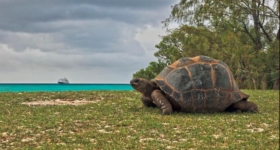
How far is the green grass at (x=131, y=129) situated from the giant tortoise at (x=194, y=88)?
0.34 m

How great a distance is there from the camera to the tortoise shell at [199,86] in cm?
990

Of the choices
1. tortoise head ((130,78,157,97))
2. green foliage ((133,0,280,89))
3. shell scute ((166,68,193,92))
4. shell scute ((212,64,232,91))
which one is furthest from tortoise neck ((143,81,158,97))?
green foliage ((133,0,280,89))

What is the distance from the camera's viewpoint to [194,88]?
32.4ft

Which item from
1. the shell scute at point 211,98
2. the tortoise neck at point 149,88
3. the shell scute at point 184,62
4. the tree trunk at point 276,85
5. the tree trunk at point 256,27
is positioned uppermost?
the tree trunk at point 256,27

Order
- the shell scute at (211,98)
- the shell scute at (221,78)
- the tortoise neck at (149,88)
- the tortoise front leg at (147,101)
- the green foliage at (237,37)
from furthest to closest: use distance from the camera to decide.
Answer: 1. the green foliage at (237,37)
2. the tortoise front leg at (147,101)
3. the tortoise neck at (149,88)
4. the shell scute at (221,78)
5. the shell scute at (211,98)

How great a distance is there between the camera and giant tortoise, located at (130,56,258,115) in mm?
9906

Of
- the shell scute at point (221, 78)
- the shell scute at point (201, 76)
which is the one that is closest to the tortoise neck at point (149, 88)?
the shell scute at point (201, 76)

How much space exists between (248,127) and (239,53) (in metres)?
15.8

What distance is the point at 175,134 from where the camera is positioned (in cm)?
734

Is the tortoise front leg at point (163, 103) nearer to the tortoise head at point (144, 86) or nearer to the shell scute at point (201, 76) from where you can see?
the tortoise head at point (144, 86)

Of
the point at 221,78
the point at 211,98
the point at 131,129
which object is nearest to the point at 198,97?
the point at 211,98

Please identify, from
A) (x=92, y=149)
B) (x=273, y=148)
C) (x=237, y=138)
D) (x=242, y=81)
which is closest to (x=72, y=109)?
(x=92, y=149)

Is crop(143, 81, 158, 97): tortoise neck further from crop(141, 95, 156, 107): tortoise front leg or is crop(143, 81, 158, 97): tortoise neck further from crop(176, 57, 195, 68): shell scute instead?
crop(176, 57, 195, 68): shell scute

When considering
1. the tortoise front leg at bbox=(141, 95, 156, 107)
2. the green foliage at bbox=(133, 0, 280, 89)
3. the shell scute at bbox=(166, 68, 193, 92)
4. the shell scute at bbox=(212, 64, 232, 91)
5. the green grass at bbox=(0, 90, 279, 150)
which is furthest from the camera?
the green foliage at bbox=(133, 0, 280, 89)
